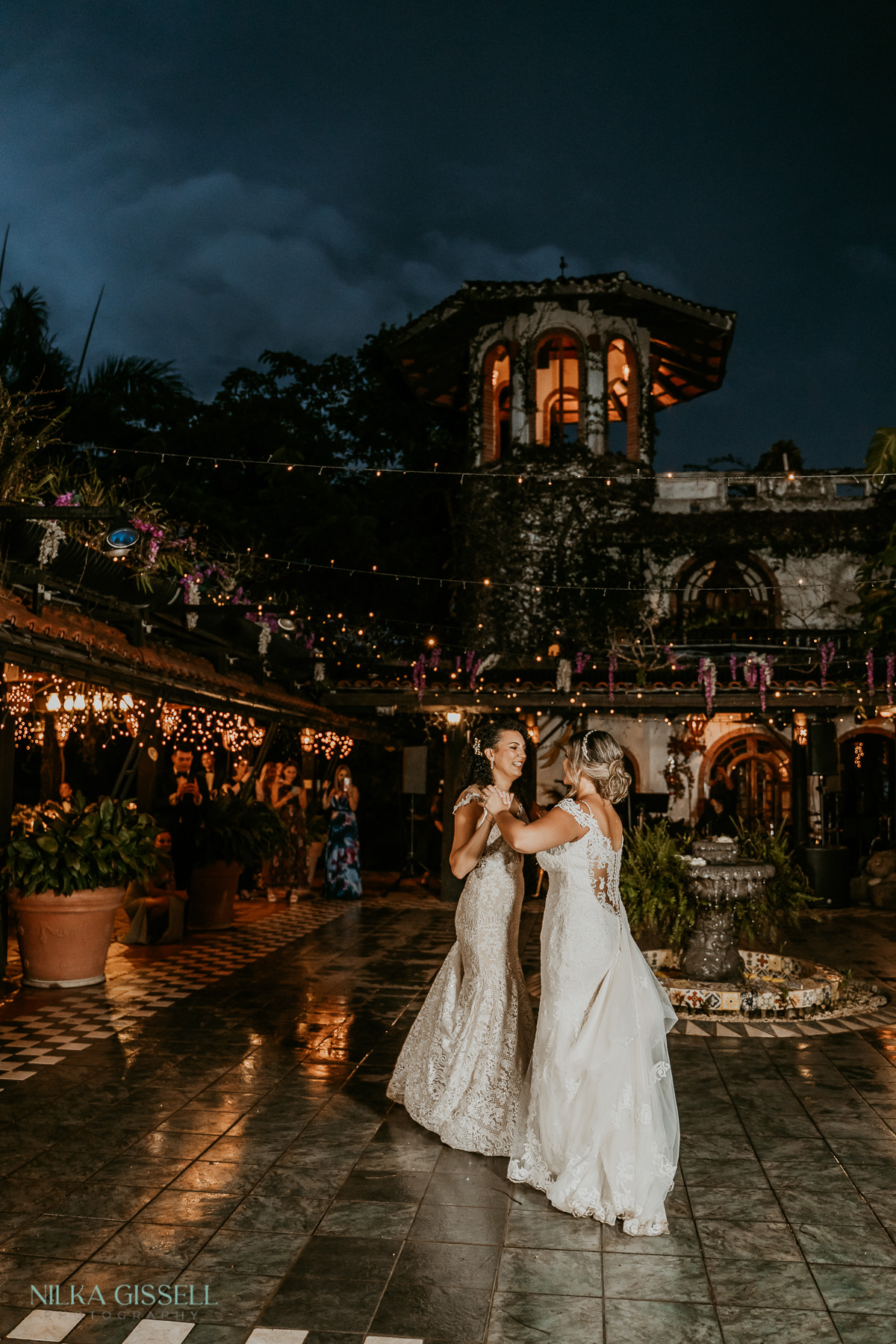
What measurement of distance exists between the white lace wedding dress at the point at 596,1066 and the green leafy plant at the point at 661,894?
11.9ft

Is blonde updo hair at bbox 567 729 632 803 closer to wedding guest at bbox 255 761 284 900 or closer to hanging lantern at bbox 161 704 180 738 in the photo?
hanging lantern at bbox 161 704 180 738

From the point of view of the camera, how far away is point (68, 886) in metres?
7.85

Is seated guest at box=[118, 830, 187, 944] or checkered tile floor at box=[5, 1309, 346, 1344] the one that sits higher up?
seated guest at box=[118, 830, 187, 944]

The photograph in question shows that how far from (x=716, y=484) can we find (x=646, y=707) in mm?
5934

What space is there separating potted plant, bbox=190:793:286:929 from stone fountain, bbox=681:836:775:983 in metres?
5.14

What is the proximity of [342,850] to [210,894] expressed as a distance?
11.0ft

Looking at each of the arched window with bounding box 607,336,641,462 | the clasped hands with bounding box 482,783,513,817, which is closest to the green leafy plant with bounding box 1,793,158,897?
the clasped hands with bounding box 482,783,513,817

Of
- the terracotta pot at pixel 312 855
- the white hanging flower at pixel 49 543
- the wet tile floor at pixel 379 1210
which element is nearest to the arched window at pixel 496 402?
the terracotta pot at pixel 312 855

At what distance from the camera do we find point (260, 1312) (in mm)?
3125

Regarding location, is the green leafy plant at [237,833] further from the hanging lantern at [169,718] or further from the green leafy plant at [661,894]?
the green leafy plant at [661,894]

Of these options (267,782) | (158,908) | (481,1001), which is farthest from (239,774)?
(481,1001)

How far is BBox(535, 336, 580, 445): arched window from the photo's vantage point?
19312 mm

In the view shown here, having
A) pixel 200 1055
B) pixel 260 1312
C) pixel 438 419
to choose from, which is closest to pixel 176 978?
pixel 200 1055

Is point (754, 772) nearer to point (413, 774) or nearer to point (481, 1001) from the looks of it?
point (413, 774)
